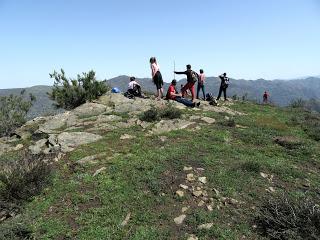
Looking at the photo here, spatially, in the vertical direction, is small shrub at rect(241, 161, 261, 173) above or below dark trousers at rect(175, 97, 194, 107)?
below

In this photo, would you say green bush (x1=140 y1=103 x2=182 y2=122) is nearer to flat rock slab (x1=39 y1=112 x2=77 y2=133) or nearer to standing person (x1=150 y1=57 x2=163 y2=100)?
standing person (x1=150 y1=57 x2=163 y2=100)

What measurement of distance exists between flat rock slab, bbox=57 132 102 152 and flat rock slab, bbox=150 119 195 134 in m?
2.73

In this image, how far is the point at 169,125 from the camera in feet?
55.8

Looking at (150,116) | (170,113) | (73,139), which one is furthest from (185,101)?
(73,139)

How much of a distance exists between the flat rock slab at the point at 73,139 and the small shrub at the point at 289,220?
24.7ft

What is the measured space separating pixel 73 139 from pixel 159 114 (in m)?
5.06

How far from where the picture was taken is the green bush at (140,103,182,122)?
1759cm

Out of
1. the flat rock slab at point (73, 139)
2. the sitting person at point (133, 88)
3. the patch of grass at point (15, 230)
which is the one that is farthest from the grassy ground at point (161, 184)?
the sitting person at point (133, 88)

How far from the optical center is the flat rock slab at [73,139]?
1387cm

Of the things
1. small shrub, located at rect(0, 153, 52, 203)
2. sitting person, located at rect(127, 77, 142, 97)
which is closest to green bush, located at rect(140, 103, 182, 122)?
sitting person, located at rect(127, 77, 142, 97)

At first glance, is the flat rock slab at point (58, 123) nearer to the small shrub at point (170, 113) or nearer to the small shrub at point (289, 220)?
the small shrub at point (170, 113)

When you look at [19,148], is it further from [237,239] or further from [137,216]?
[237,239]

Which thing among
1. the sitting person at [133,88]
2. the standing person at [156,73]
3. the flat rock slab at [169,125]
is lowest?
the flat rock slab at [169,125]

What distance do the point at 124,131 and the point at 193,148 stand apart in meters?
3.47
